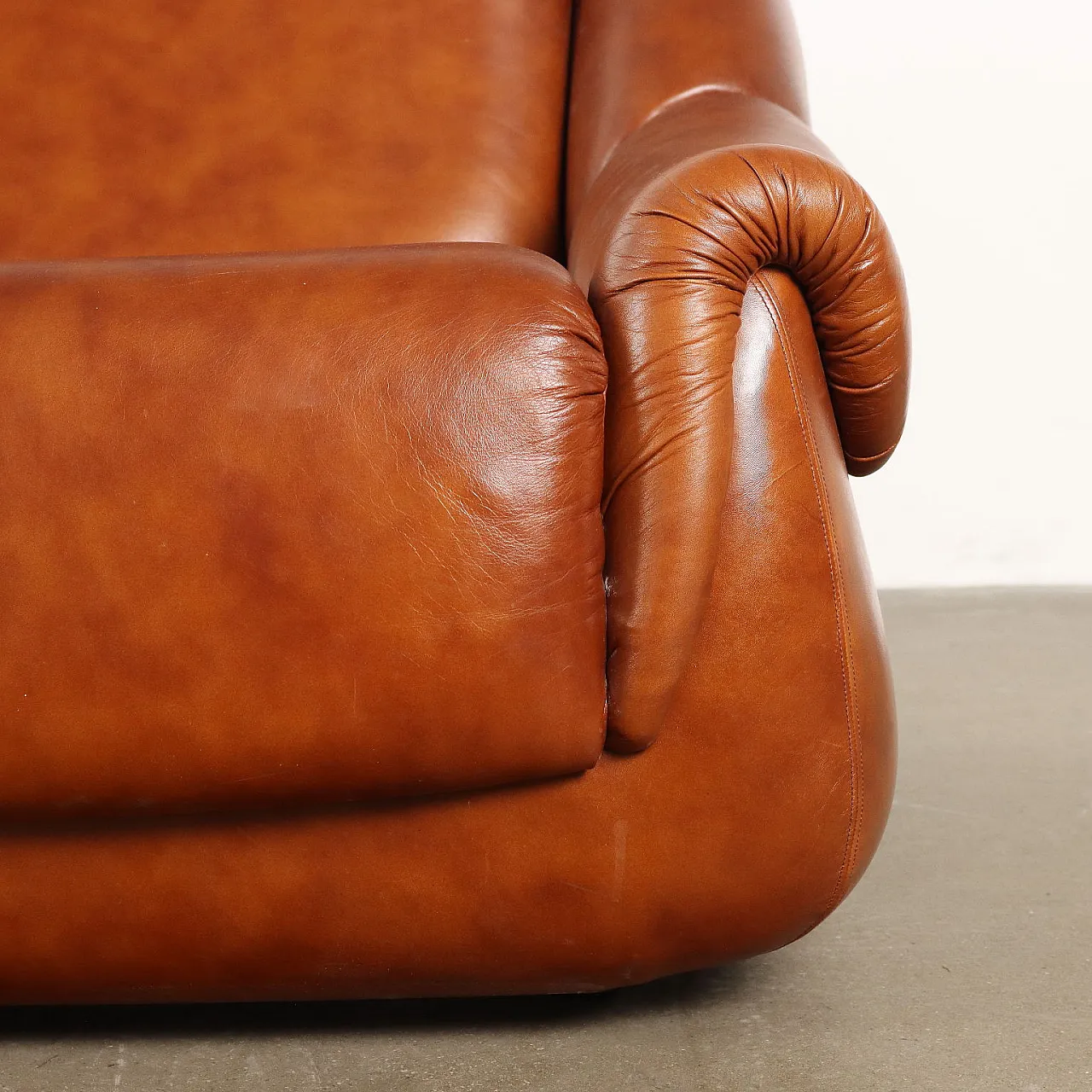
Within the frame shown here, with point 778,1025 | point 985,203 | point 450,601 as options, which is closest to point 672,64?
point 450,601

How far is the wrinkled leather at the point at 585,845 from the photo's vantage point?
2.74 ft

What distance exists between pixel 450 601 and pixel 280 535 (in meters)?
0.11

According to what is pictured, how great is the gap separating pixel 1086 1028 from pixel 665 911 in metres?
0.30

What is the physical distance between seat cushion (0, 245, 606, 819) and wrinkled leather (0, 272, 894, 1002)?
73 millimetres

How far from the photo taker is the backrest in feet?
4.75

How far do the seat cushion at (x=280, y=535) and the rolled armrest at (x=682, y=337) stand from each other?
5cm

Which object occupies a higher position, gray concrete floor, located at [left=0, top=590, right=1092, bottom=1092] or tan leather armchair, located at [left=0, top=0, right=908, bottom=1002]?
tan leather armchair, located at [left=0, top=0, right=908, bottom=1002]

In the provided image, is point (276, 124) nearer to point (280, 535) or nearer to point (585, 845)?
point (280, 535)

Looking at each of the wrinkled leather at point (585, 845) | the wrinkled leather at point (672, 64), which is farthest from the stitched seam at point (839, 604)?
the wrinkled leather at point (672, 64)

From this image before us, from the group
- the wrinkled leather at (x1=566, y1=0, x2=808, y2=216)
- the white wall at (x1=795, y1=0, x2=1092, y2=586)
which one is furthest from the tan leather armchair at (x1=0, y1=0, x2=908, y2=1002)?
the white wall at (x1=795, y1=0, x2=1092, y2=586)

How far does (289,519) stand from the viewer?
2.51 ft

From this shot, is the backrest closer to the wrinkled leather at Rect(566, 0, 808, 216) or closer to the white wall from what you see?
the wrinkled leather at Rect(566, 0, 808, 216)

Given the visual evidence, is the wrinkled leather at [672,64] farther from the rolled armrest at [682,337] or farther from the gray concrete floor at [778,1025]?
the gray concrete floor at [778,1025]

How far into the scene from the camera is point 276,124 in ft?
4.89
